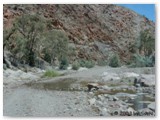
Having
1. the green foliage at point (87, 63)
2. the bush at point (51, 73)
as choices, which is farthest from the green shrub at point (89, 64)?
the bush at point (51, 73)

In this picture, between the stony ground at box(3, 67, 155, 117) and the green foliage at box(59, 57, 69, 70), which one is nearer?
the stony ground at box(3, 67, 155, 117)

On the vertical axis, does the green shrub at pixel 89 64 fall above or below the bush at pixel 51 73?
above

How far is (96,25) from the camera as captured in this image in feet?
20.3

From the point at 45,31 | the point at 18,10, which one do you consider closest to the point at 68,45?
the point at 45,31

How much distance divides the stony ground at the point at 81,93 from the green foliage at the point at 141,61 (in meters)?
0.05

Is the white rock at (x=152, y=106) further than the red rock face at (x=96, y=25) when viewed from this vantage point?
No

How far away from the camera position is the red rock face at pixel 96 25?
609 cm

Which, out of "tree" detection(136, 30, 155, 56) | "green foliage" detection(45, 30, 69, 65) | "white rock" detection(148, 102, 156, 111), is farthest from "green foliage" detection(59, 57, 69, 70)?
"white rock" detection(148, 102, 156, 111)

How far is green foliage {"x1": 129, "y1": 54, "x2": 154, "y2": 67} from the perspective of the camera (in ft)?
19.7

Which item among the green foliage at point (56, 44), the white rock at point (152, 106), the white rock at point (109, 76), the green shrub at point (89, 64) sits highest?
the green foliage at point (56, 44)

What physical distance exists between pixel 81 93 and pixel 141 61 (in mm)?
760

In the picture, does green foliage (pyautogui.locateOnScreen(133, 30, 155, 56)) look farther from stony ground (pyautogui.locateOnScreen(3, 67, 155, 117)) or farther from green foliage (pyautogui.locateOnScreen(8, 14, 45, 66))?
green foliage (pyautogui.locateOnScreen(8, 14, 45, 66))

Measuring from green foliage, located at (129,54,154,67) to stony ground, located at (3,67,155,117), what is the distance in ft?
0.17

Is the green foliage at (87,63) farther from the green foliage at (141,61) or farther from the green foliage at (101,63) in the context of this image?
the green foliage at (141,61)
